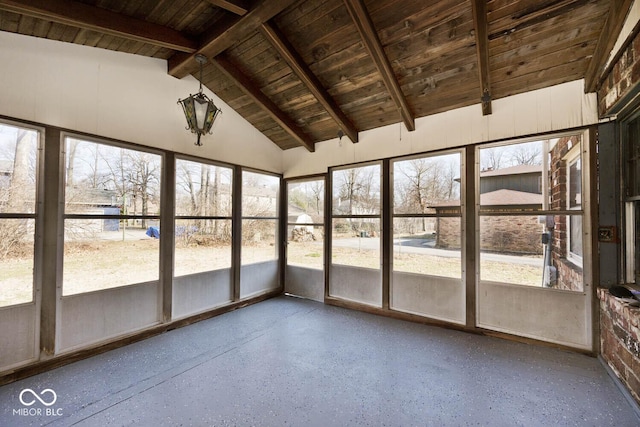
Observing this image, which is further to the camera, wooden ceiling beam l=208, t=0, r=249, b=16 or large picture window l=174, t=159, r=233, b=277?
large picture window l=174, t=159, r=233, b=277

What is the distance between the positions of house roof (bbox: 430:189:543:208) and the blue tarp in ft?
14.5

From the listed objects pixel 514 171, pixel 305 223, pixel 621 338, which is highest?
pixel 514 171

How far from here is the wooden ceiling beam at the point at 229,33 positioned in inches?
101

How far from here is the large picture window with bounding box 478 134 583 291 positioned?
10.3 feet

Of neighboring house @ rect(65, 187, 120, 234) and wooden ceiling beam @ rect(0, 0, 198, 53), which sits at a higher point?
wooden ceiling beam @ rect(0, 0, 198, 53)

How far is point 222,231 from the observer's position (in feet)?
14.9

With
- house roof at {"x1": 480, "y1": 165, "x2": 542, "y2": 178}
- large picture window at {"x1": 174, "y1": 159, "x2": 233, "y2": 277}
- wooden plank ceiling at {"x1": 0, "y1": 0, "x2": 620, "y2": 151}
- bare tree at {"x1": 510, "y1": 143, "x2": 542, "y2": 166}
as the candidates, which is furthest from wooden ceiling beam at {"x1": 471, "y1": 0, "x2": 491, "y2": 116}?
large picture window at {"x1": 174, "y1": 159, "x2": 233, "y2": 277}

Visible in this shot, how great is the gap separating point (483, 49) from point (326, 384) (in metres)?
3.63

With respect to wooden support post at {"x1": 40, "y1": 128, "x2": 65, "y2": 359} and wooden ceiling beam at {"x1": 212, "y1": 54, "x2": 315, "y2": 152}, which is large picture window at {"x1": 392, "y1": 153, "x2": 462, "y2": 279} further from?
wooden support post at {"x1": 40, "y1": 128, "x2": 65, "y2": 359}

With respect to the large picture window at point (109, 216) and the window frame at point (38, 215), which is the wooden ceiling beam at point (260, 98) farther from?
the window frame at point (38, 215)

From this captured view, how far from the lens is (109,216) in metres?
3.26

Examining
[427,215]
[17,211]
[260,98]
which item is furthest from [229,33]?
[427,215]

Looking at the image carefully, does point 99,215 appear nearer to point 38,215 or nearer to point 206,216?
point 38,215

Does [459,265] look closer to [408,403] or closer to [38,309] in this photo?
[408,403]
